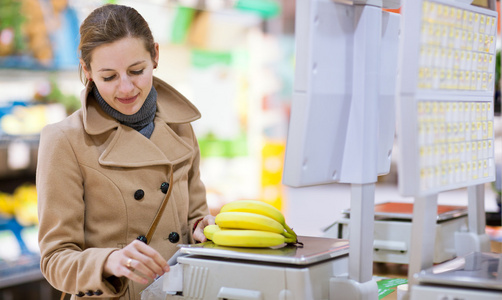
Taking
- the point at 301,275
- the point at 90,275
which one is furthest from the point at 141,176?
the point at 301,275

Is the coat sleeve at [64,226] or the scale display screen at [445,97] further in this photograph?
the coat sleeve at [64,226]

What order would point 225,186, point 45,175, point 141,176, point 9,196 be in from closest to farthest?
point 45,175
point 141,176
point 9,196
point 225,186

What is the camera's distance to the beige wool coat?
5.76 feet

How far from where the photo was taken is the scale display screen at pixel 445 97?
1.28 meters

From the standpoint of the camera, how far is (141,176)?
1.96m

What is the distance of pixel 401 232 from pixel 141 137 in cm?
98

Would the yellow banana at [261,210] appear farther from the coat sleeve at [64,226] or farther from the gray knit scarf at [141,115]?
the gray knit scarf at [141,115]

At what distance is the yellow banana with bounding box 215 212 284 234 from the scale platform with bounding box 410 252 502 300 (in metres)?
0.39

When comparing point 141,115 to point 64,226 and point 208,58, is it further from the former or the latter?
point 208,58

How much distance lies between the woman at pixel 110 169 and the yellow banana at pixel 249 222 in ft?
0.95

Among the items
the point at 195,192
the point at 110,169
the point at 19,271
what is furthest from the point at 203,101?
the point at 110,169

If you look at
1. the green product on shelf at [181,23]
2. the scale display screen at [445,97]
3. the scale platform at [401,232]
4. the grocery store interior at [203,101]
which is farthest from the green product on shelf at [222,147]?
the scale display screen at [445,97]

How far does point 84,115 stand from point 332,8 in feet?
2.73

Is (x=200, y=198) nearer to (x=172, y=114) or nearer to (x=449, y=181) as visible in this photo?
(x=172, y=114)
